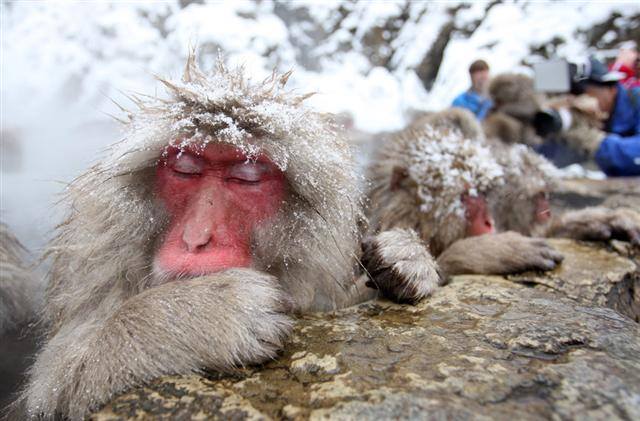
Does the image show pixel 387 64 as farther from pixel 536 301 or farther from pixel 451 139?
pixel 536 301

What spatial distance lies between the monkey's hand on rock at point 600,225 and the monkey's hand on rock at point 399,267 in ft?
5.54

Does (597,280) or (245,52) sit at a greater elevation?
(245,52)

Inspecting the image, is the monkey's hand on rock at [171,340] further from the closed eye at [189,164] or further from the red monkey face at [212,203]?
the closed eye at [189,164]

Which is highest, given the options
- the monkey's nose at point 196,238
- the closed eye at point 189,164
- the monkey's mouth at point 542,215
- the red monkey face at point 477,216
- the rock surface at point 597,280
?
the closed eye at point 189,164

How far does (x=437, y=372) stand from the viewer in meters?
1.29

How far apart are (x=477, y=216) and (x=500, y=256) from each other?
0.52 meters

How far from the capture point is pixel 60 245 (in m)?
2.02

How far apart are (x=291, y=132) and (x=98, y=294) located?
92 cm

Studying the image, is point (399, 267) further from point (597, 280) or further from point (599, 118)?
point (599, 118)

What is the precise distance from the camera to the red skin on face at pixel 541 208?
11.6ft

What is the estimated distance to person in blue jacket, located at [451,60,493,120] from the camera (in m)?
5.99

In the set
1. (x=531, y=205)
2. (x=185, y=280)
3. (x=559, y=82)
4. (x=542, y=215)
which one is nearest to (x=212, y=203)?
(x=185, y=280)

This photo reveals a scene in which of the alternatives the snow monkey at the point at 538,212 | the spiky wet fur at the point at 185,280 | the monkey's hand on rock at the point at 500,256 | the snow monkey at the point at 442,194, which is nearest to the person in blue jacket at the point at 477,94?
the snow monkey at the point at 538,212

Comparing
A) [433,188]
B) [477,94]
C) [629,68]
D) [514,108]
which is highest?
[629,68]
